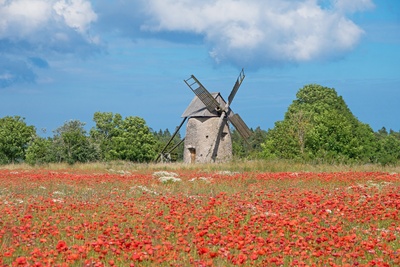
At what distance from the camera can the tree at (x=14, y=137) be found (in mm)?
76000

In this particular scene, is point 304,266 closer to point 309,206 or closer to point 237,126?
point 309,206

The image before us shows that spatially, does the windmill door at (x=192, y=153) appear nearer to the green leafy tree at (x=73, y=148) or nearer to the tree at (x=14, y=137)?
the green leafy tree at (x=73, y=148)

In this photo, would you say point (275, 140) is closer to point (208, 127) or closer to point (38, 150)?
point (208, 127)

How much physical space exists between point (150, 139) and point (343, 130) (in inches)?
1501

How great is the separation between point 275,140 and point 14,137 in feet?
125

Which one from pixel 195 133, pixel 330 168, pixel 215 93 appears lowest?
pixel 330 168

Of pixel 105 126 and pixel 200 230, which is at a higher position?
pixel 105 126

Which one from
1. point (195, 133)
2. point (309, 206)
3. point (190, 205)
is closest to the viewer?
point (309, 206)

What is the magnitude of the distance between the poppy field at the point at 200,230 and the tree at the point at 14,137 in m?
61.4

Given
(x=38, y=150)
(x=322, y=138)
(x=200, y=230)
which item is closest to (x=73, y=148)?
(x=38, y=150)

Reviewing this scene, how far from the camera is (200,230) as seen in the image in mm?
9320

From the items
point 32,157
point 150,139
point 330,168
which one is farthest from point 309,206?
point 150,139

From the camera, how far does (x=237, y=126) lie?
4916 cm

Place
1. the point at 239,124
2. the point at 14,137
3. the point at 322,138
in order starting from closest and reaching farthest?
the point at 239,124, the point at 322,138, the point at 14,137
